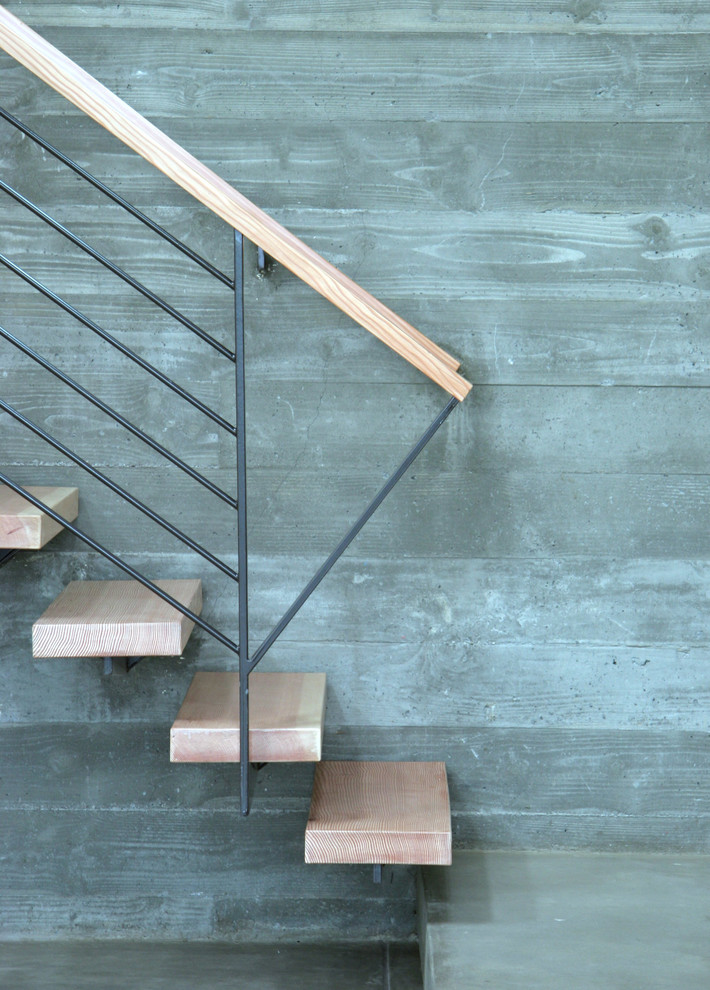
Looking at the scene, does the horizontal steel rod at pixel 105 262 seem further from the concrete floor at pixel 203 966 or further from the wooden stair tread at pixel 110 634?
the concrete floor at pixel 203 966

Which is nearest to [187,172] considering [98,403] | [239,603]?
[98,403]

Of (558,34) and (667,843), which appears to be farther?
(667,843)

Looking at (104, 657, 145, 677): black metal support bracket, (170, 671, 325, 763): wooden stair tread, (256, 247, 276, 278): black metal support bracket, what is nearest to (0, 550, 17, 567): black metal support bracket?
(104, 657, 145, 677): black metal support bracket

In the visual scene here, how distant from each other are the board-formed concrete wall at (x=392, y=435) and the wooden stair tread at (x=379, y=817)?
9cm

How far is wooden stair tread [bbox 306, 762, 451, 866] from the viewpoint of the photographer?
1508mm

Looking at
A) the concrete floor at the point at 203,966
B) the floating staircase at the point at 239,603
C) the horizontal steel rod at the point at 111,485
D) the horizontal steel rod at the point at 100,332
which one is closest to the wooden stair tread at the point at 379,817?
the floating staircase at the point at 239,603

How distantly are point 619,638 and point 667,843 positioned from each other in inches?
16.9

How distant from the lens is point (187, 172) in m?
1.26

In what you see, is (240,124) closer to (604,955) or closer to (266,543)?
(266,543)

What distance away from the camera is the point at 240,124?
5.58 feet

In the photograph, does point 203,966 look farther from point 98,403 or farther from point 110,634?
point 98,403

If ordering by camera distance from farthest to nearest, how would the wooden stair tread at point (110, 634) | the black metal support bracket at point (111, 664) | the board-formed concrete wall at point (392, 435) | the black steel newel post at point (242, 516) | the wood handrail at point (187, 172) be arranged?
1. the board-formed concrete wall at point (392, 435)
2. the black metal support bracket at point (111, 664)
3. the wooden stair tread at point (110, 634)
4. the black steel newel post at point (242, 516)
5. the wood handrail at point (187, 172)

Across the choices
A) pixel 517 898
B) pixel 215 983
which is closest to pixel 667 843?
pixel 517 898

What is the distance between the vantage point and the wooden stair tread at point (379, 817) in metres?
1.51
